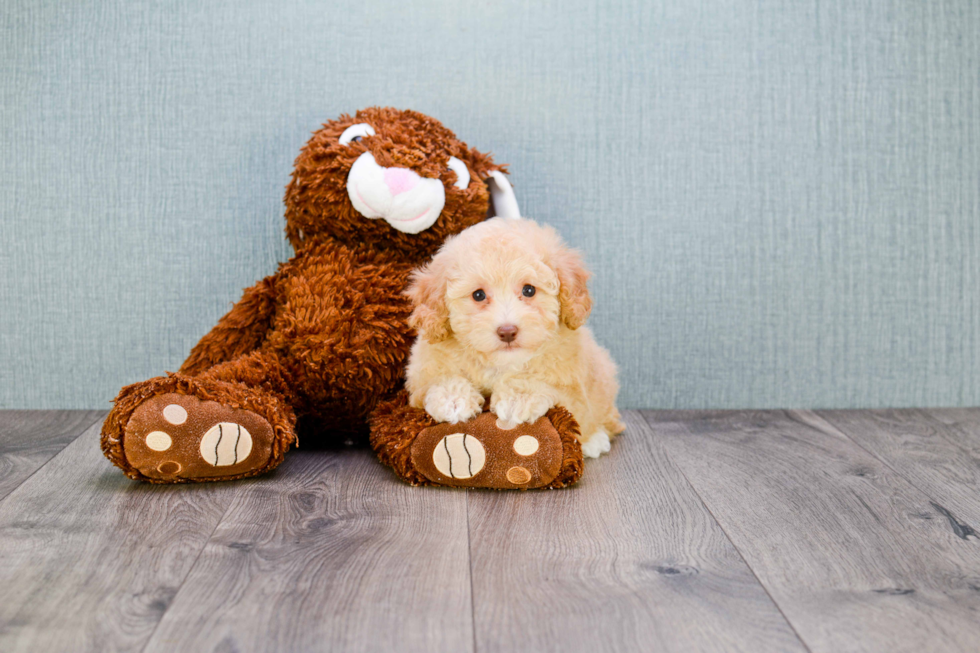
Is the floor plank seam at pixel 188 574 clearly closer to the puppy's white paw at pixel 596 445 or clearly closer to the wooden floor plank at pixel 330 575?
the wooden floor plank at pixel 330 575

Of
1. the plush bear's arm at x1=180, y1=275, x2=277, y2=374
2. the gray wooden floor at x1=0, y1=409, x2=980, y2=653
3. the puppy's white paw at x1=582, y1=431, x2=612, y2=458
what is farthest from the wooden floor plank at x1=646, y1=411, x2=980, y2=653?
the plush bear's arm at x1=180, y1=275, x2=277, y2=374

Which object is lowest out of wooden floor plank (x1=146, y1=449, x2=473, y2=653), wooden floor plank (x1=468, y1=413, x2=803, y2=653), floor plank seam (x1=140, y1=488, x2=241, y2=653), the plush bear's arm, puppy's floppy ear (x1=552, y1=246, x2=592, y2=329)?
wooden floor plank (x1=468, y1=413, x2=803, y2=653)

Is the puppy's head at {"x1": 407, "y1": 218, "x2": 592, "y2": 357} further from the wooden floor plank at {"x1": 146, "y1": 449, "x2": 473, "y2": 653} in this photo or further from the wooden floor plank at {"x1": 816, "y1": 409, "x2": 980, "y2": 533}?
the wooden floor plank at {"x1": 816, "y1": 409, "x2": 980, "y2": 533}

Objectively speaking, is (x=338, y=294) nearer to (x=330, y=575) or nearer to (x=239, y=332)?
(x=239, y=332)

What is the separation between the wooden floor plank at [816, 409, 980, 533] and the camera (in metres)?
1.14

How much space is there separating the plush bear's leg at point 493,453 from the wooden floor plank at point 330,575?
1.2 inches

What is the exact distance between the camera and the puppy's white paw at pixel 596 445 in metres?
1.30

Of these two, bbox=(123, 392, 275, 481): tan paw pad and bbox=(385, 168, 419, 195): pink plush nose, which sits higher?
bbox=(385, 168, 419, 195): pink plush nose

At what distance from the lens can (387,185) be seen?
1.31m

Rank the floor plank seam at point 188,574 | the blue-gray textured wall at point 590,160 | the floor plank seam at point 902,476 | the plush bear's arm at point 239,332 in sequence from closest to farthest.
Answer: the floor plank seam at point 188,574 → the floor plank seam at point 902,476 → the plush bear's arm at point 239,332 → the blue-gray textured wall at point 590,160

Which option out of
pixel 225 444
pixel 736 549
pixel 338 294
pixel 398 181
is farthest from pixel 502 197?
pixel 736 549

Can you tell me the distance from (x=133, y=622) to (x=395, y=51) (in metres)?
1.15

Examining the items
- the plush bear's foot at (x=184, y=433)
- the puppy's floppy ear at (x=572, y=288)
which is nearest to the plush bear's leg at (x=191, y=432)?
the plush bear's foot at (x=184, y=433)

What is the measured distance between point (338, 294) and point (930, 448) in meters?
1.04
